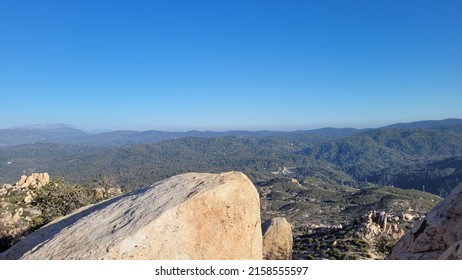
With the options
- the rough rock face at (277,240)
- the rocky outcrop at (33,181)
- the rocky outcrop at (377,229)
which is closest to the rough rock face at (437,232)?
the rough rock face at (277,240)

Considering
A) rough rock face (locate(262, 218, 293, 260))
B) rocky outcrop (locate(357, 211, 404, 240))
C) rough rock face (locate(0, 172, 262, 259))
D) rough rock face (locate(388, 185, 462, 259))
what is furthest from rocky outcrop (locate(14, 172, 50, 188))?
rough rock face (locate(388, 185, 462, 259))

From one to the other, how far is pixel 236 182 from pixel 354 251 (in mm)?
29722

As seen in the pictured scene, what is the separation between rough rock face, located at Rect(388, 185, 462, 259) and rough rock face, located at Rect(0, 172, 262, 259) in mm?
5904

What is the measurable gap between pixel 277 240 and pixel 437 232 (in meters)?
17.1

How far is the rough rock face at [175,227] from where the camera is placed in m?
10.9

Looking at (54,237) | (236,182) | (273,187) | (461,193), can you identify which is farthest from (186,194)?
(273,187)

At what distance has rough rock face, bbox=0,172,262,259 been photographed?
10.9 m

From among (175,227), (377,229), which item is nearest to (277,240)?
(175,227)

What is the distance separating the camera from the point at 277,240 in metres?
27.2

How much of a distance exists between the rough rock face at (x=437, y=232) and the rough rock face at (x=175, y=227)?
5.90m

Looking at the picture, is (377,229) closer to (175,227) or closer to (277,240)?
(277,240)

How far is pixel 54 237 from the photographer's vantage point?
12.8 metres

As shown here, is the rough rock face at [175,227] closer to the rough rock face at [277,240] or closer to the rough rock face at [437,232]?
the rough rock face at [437,232]
